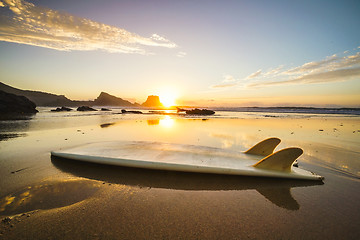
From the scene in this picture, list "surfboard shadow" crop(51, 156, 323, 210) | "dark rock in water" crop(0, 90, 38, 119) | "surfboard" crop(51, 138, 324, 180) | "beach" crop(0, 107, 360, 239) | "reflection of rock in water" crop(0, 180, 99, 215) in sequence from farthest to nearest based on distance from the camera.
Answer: "dark rock in water" crop(0, 90, 38, 119) → "surfboard" crop(51, 138, 324, 180) → "surfboard shadow" crop(51, 156, 323, 210) → "reflection of rock in water" crop(0, 180, 99, 215) → "beach" crop(0, 107, 360, 239)

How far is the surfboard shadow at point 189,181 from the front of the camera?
219 centimetres

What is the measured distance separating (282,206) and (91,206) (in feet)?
7.30

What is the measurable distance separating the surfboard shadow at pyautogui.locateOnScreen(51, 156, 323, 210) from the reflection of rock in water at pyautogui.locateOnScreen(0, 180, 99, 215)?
0.92ft

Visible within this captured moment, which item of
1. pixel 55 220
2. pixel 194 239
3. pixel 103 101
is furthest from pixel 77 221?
pixel 103 101

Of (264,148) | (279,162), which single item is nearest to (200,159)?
(279,162)

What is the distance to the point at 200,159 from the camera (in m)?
2.82

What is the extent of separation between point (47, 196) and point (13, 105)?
21744mm

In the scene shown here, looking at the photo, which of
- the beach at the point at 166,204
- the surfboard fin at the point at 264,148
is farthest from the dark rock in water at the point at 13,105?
the surfboard fin at the point at 264,148

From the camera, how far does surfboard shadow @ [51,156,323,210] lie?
219 centimetres

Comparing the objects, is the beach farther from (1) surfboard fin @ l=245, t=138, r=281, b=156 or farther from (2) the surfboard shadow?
(1) surfboard fin @ l=245, t=138, r=281, b=156

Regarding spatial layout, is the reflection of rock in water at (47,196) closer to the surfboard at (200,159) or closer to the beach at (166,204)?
the beach at (166,204)

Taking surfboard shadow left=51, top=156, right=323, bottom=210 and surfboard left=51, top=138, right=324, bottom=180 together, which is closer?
surfboard shadow left=51, top=156, right=323, bottom=210

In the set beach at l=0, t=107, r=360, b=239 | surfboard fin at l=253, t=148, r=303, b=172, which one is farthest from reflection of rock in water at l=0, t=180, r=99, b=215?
surfboard fin at l=253, t=148, r=303, b=172

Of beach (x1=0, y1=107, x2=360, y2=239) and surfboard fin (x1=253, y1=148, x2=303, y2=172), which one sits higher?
surfboard fin (x1=253, y1=148, x2=303, y2=172)
